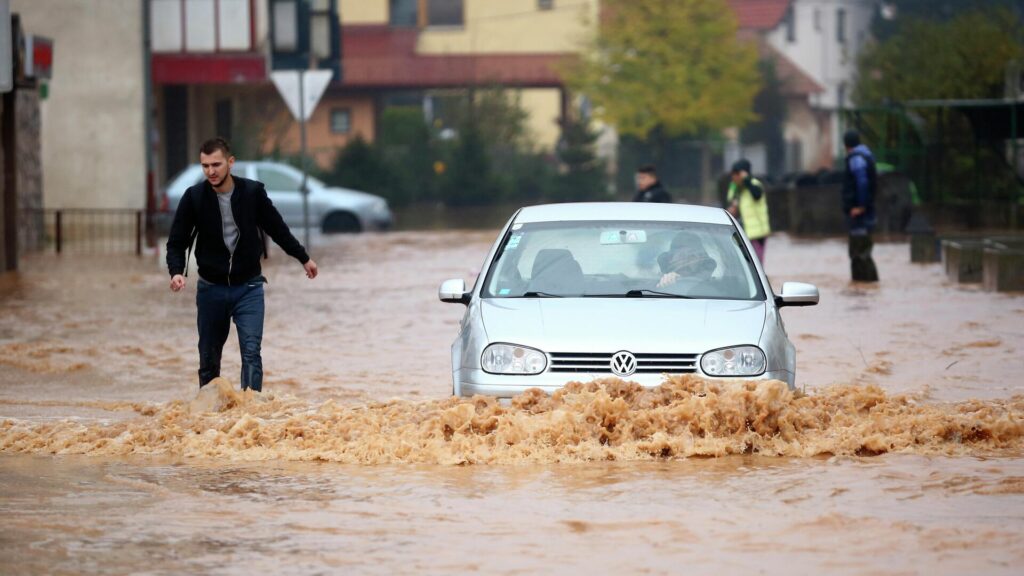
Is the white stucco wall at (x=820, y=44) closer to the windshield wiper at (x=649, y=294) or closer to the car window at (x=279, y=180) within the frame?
the car window at (x=279, y=180)

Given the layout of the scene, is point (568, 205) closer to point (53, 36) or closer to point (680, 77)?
point (53, 36)

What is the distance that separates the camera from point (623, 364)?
960 cm

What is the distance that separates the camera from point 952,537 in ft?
25.3

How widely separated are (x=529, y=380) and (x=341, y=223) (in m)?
29.7

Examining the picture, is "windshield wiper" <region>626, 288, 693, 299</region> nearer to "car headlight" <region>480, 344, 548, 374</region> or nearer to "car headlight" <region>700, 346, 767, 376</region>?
"car headlight" <region>700, 346, 767, 376</region>

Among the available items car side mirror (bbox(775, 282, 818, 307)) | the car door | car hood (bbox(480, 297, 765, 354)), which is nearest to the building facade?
the car door

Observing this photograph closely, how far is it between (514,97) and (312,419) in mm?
51517

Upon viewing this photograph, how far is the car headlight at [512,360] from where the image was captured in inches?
383

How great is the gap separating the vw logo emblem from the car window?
90.1ft

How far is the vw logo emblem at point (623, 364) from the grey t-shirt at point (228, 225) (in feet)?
8.83

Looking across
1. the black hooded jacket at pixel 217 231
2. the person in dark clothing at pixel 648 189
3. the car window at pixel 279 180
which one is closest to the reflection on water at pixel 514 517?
the black hooded jacket at pixel 217 231

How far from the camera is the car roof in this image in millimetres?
11336

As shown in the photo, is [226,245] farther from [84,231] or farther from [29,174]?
[84,231]

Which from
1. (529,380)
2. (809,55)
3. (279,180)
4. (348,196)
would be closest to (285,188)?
(279,180)
